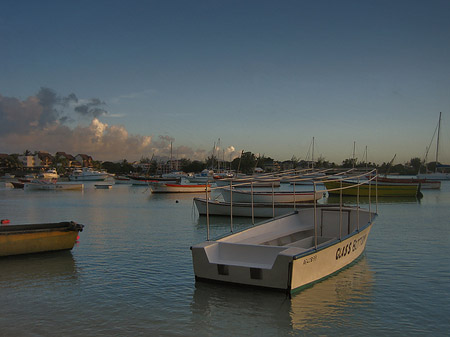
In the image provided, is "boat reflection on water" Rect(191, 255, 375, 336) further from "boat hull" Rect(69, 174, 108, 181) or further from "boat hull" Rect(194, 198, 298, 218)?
"boat hull" Rect(69, 174, 108, 181)

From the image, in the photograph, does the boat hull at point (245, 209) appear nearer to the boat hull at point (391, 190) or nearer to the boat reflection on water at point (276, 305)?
the boat reflection on water at point (276, 305)

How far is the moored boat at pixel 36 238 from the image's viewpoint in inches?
516

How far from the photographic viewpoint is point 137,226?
2278cm

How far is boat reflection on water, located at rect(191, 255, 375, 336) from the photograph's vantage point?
7.94m

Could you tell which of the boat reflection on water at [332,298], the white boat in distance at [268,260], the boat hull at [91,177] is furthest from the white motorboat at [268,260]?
the boat hull at [91,177]

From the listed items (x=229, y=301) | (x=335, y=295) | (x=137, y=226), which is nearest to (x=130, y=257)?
(x=229, y=301)

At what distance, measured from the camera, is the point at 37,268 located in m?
12.4

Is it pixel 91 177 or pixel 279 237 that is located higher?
pixel 279 237

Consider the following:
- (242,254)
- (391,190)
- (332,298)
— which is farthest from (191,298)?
(391,190)

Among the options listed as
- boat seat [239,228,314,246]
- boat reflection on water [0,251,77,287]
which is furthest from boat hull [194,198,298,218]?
boat reflection on water [0,251,77,287]

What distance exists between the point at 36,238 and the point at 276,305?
853 cm

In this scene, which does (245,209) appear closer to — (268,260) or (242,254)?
(242,254)

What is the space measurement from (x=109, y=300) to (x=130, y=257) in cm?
480

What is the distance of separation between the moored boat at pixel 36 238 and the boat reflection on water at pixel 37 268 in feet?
0.84
